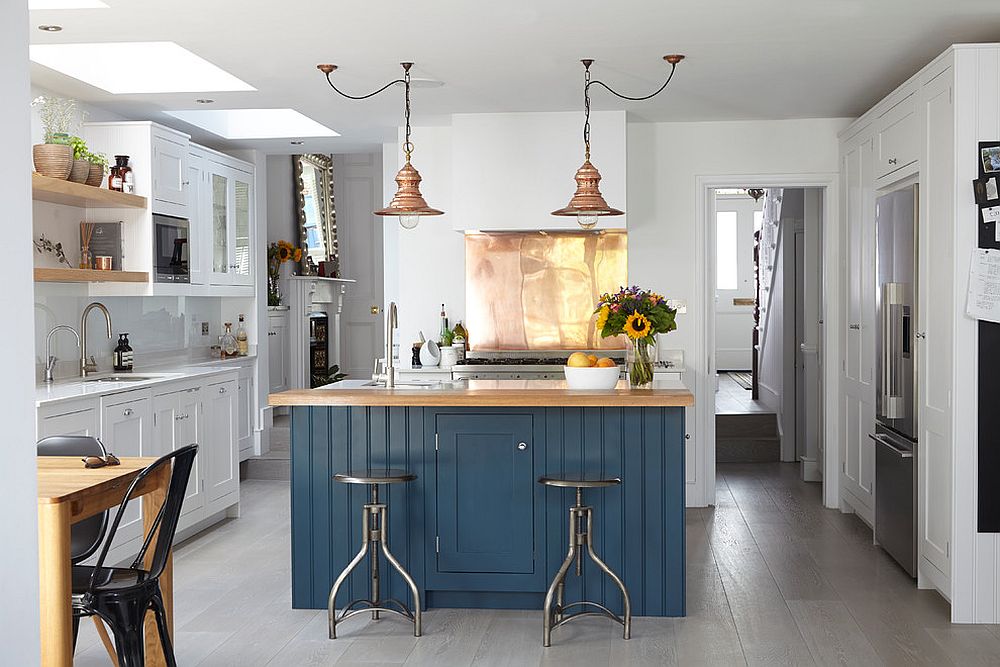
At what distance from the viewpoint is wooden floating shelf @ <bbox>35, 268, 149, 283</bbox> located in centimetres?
504

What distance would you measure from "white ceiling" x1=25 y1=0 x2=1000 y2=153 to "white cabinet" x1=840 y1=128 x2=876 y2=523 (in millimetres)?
464

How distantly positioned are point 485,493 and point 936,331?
2142 mm

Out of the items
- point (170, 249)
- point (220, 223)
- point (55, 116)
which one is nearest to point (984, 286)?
point (170, 249)

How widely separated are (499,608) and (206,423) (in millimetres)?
2480

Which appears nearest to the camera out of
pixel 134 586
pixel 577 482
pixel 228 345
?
pixel 134 586

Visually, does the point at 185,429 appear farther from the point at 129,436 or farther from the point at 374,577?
the point at 374,577

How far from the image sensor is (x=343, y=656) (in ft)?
12.8

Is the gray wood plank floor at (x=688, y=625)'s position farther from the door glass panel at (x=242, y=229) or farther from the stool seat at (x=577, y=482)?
the door glass panel at (x=242, y=229)

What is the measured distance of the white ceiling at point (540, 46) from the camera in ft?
13.5

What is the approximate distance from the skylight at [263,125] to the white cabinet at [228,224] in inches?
10.6

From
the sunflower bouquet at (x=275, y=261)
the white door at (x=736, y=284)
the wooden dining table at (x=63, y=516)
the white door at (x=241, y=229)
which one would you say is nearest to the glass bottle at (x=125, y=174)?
the white door at (x=241, y=229)

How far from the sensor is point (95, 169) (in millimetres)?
5371

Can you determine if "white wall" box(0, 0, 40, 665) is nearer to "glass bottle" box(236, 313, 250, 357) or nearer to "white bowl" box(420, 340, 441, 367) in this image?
"white bowl" box(420, 340, 441, 367)

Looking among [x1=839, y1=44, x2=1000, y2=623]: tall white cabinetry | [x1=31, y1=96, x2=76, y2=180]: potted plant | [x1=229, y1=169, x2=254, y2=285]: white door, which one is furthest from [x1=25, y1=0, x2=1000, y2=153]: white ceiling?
[x1=229, y1=169, x2=254, y2=285]: white door
